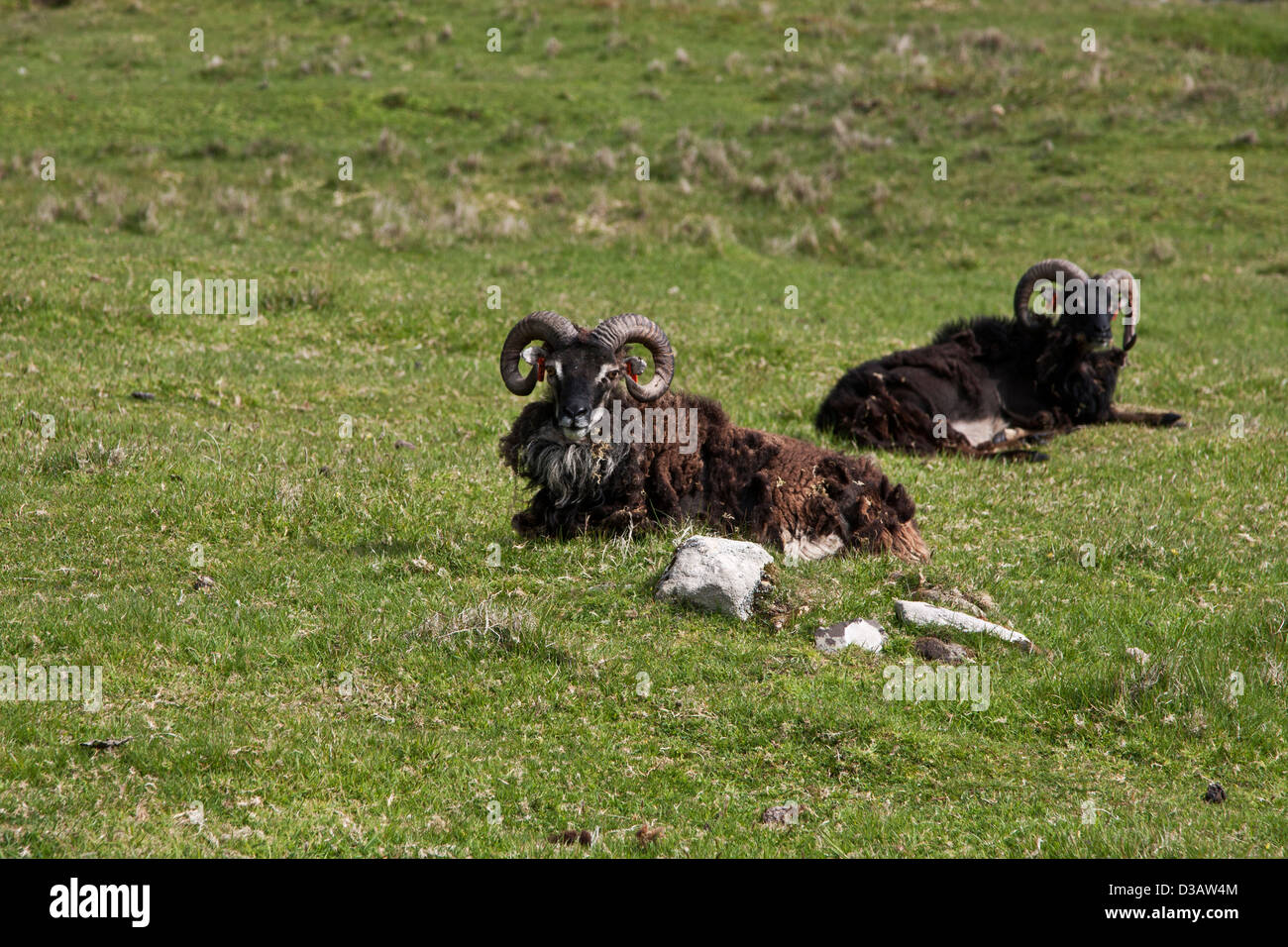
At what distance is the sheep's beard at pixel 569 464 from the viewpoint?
10.7 meters

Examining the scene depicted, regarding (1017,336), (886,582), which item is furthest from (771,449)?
(1017,336)

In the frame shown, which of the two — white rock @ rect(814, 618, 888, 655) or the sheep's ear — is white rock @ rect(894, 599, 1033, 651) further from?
the sheep's ear

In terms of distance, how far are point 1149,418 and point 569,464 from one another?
31.1ft

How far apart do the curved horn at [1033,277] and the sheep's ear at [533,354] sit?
857 centimetres

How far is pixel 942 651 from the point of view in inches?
341

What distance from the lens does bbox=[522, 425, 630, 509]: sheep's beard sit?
420 inches

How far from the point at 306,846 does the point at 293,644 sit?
7.30 feet

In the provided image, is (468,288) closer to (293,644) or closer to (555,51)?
(293,644)

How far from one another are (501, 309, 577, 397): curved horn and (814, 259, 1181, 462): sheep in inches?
210

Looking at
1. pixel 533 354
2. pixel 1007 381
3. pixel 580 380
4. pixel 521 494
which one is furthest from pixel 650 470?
pixel 1007 381

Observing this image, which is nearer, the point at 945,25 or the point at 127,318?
the point at 127,318

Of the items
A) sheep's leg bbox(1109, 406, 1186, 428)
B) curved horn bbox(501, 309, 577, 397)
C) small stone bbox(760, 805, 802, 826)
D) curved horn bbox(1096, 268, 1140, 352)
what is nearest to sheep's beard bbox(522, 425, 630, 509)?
curved horn bbox(501, 309, 577, 397)

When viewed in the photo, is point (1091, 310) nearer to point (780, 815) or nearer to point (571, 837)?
point (780, 815)

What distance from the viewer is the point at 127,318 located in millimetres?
17781
